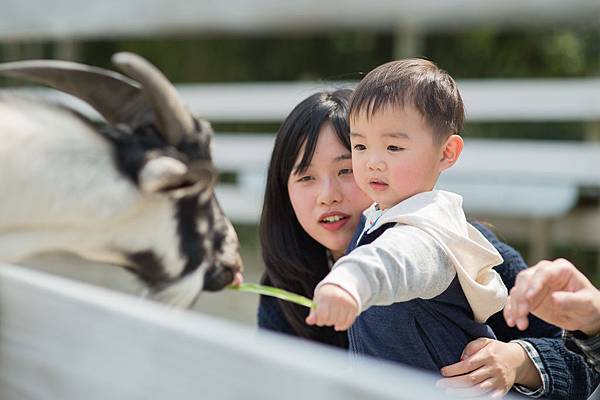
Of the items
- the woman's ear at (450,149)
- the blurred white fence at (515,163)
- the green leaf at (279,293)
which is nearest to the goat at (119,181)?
the green leaf at (279,293)

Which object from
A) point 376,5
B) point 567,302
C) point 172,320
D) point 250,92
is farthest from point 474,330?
point 250,92

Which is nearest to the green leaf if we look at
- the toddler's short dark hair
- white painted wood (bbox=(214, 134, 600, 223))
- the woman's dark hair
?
the woman's dark hair

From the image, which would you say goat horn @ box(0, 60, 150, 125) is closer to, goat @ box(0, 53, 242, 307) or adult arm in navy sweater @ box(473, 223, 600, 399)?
goat @ box(0, 53, 242, 307)

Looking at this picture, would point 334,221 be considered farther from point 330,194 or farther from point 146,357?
point 146,357

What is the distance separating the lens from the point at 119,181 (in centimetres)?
204

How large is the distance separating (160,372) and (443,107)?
0.58 metres

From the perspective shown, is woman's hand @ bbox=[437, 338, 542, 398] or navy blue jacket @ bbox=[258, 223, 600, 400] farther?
navy blue jacket @ bbox=[258, 223, 600, 400]

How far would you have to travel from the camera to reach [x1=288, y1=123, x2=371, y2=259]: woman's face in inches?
67.1

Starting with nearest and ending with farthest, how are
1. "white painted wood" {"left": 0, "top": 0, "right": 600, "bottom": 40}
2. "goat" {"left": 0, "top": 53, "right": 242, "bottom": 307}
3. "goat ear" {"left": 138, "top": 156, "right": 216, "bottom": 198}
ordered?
"goat" {"left": 0, "top": 53, "right": 242, "bottom": 307} < "goat ear" {"left": 138, "top": 156, "right": 216, "bottom": 198} < "white painted wood" {"left": 0, "top": 0, "right": 600, "bottom": 40}

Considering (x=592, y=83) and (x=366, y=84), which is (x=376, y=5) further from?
(x=366, y=84)

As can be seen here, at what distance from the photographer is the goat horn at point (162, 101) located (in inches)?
82.7

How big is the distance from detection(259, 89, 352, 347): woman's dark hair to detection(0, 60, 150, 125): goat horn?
444mm

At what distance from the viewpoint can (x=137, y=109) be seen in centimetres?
219

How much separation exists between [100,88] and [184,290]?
49cm
